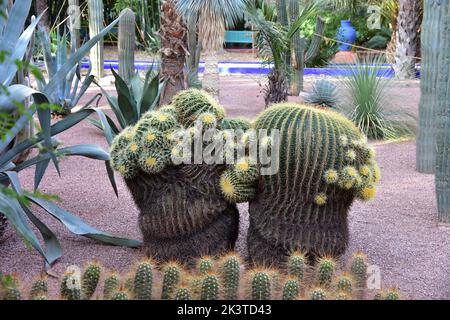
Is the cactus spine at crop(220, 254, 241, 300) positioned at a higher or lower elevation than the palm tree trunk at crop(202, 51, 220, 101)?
lower

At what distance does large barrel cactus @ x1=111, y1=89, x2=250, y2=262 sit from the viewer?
4.10 metres

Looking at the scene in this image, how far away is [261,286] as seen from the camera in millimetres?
3096

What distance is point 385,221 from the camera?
216 inches

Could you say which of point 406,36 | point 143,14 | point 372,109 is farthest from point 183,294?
point 143,14

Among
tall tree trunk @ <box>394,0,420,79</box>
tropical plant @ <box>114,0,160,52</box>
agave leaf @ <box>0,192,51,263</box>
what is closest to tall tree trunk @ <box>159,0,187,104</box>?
agave leaf @ <box>0,192,51,263</box>

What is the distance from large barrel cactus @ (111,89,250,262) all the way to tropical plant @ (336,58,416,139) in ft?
17.2

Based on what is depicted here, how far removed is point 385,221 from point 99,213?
2.20 meters

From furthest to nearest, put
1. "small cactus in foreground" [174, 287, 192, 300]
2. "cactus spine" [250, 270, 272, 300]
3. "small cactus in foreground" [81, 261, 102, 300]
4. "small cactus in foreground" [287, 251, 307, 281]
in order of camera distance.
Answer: "small cactus in foreground" [287, 251, 307, 281], "small cactus in foreground" [81, 261, 102, 300], "cactus spine" [250, 270, 272, 300], "small cactus in foreground" [174, 287, 192, 300]

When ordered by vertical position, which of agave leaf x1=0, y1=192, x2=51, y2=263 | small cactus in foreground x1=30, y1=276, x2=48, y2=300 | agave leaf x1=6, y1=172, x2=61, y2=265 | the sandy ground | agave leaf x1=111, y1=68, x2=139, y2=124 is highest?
agave leaf x1=111, y1=68, x2=139, y2=124

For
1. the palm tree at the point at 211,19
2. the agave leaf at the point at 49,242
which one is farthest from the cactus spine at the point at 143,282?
the palm tree at the point at 211,19

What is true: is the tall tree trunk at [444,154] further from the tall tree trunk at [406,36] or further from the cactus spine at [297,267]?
the tall tree trunk at [406,36]

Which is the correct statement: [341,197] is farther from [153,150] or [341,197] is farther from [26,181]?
[26,181]

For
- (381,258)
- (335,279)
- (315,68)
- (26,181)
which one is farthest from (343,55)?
(335,279)

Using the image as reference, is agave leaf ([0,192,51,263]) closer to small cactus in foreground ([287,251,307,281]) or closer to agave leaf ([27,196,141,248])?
agave leaf ([27,196,141,248])
